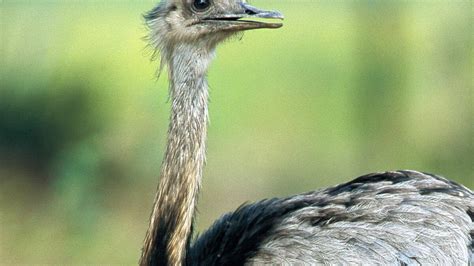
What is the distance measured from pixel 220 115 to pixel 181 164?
14.3ft

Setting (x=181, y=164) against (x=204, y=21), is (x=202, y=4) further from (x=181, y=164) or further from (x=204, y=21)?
(x=181, y=164)

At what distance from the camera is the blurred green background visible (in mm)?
7859

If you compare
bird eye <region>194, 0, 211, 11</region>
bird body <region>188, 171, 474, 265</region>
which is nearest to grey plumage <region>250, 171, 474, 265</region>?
bird body <region>188, 171, 474, 265</region>

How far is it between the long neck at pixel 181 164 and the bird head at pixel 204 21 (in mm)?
53

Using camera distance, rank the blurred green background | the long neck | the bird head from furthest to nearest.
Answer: the blurred green background → the bird head → the long neck

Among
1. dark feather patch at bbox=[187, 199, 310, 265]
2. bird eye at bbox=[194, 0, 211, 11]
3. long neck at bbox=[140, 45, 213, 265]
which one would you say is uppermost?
bird eye at bbox=[194, 0, 211, 11]

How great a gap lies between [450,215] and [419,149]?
3683mm

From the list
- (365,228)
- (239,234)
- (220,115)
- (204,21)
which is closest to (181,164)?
(239,234)

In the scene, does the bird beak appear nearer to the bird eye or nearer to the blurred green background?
the bird eye

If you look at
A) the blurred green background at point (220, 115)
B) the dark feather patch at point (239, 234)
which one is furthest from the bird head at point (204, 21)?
the blurred green background at point (220, 115)

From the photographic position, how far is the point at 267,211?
5.33 metres

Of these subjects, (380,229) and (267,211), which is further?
(267,211)

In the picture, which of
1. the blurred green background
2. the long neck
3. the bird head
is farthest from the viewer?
the blurred green background

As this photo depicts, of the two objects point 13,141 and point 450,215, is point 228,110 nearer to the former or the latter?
point 13,141
